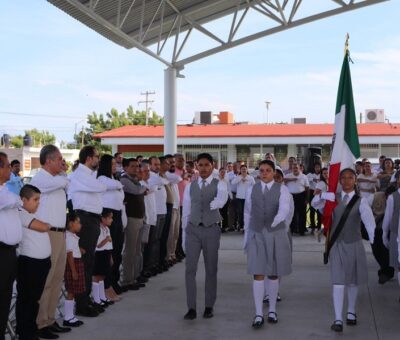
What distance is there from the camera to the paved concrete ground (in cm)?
533

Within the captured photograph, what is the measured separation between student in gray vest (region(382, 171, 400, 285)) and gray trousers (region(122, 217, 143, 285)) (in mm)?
2947

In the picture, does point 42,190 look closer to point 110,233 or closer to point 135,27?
point 110,233

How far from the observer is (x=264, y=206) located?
564 cm

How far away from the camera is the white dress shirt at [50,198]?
5.00 meters

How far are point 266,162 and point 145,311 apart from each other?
213cm

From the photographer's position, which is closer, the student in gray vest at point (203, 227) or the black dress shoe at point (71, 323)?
the black dress shoe at point (71, 323)

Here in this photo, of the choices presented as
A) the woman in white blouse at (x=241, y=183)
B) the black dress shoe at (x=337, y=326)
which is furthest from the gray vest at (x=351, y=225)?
the woman in white blouse at (x=241, y=183)

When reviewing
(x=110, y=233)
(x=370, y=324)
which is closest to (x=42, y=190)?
(x=110, y=233)

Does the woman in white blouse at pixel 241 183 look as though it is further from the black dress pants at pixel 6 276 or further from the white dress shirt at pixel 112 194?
the black dress pants at pixel 6 276

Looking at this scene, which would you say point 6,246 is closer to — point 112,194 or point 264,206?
point 112,194

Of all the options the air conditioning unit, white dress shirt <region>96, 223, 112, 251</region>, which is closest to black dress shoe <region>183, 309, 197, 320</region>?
white dress shirt <region>96, 223, 112, 251</region>

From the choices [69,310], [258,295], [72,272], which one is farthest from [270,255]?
[69,310]

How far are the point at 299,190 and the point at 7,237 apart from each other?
355 inches

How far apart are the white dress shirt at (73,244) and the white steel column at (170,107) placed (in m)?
8.33
